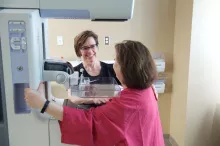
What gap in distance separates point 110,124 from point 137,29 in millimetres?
2157

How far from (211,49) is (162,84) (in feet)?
2.25

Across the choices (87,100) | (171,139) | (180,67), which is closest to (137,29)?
(180,67)

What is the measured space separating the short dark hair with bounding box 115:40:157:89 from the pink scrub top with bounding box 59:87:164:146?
0.06 m

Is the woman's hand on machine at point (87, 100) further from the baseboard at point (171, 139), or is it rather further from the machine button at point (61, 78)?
the baseboard at point (171, 139)

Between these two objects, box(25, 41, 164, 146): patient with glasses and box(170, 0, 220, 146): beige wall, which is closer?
box(25, 41, 164, 146): patient with glasses

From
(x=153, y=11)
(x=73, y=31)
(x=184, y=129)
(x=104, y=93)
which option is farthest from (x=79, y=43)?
(x=184, y=129)

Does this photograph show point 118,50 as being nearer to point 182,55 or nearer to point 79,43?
point 79,43

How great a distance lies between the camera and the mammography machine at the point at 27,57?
90 centimetres

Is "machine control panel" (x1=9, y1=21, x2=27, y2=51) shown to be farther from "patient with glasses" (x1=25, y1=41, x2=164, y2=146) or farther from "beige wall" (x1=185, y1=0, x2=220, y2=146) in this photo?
"beige wall" (x1=185, y1=0, x2=220, y2=146)

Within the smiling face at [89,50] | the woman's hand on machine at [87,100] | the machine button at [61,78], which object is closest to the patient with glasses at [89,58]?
the smiling face at [89,50]

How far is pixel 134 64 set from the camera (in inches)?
39.1

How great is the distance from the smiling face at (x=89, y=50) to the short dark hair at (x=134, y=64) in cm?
95

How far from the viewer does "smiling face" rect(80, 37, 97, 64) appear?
1.95 meters

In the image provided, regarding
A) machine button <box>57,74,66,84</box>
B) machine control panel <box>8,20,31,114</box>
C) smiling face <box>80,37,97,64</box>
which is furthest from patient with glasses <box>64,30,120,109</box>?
machine control panel <box>8,20,31,114</box>
